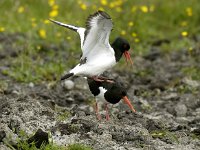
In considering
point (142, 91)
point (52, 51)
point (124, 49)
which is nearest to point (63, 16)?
point (52, 51)

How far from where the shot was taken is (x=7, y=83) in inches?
410

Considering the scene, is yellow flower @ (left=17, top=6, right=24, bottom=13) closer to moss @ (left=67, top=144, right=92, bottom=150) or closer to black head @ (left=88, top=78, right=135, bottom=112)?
black head @ (left=88, top=78, right=135, bottom=112)

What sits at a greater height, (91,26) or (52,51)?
(91,26)

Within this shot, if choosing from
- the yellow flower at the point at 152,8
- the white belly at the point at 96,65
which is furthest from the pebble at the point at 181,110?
the yellow flower at the point at 152,8

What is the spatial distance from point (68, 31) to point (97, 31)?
16.1ft

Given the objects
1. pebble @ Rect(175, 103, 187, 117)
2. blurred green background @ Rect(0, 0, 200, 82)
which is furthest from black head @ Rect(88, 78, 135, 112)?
blurred green background @ Rect(0, 0, 200, 82)

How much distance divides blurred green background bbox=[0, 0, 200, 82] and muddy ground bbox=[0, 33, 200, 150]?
39cm

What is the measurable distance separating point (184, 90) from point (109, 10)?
368cm

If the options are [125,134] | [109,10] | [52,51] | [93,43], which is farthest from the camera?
[109,10]

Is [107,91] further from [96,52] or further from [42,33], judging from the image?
[42,33]

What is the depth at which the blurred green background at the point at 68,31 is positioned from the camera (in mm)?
11523

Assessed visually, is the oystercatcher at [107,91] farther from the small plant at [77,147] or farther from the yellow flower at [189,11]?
the yellow flower at [189,11]

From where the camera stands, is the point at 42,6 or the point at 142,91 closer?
the point at 142,91

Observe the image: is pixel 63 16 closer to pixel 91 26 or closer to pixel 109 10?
pixel 109 10
